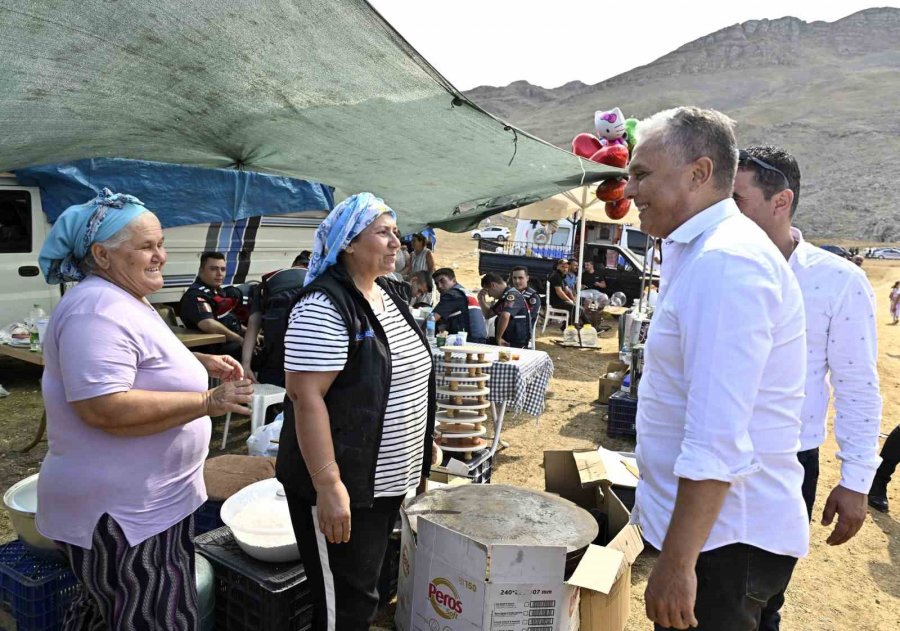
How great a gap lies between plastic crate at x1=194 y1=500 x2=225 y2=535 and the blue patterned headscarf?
1716mm

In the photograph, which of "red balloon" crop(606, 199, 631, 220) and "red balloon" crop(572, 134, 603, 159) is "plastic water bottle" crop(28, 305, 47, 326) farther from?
"red balloon" crop(606, 199, 631, 220)

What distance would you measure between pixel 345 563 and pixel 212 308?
4.83m

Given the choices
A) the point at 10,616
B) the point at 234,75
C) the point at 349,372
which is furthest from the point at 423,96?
the point at 10,616

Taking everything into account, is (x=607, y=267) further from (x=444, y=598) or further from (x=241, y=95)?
(x=444, y=598)

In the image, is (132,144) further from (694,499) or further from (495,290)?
(495,290)

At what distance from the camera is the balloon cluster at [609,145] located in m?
6.93

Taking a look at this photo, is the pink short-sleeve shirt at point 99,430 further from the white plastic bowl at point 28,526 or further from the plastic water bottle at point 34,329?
the plastic water bottle at point 34,329

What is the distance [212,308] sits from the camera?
6.30 m

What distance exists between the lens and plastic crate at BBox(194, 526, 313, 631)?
2.47 m

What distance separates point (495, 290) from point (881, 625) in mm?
5791

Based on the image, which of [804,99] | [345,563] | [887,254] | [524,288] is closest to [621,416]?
[524,288]

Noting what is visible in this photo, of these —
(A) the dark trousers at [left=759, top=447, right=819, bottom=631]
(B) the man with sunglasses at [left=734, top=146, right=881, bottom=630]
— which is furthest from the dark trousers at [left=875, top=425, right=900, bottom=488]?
(B) the man with sunglasses at [left=734, top=146, right=881, bottom=630]

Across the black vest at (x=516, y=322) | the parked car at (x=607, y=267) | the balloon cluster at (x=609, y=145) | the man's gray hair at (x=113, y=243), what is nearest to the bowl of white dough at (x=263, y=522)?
the man's gray hair at (x=113, y=243)

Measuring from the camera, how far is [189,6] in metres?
2.64
